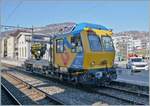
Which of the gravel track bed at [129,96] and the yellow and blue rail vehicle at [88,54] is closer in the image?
the gravel track bed at [129,96]

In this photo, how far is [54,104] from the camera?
1258 centimetres

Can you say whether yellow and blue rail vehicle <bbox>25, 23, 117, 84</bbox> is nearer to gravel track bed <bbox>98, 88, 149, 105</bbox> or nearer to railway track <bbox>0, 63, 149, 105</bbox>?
railway track <bbox>0, 63, 149, 105</bbox>

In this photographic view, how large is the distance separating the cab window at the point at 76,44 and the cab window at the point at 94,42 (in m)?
0.54

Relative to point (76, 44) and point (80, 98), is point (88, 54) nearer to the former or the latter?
point (76, 44)

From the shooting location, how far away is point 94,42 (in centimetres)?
1647

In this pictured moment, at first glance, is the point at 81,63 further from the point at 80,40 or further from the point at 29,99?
the point at 29,99

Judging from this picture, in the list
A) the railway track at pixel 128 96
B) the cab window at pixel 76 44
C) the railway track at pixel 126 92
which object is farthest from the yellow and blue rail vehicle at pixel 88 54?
the railway track at pixel 128 96

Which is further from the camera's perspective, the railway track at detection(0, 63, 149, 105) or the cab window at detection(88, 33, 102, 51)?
the cab window at detection(88, 33, 102, 51)

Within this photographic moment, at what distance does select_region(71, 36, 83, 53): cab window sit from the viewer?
16172mm

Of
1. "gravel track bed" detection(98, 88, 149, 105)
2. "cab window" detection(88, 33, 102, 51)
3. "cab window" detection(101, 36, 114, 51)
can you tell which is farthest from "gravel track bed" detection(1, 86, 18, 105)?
"cab window" detection(101, 36, 114, 51)

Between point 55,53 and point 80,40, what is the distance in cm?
369

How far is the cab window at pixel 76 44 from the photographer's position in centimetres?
1617

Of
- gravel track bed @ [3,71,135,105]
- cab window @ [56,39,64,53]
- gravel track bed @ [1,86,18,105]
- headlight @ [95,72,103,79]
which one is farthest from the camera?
cab window @ [56,39,64,53]

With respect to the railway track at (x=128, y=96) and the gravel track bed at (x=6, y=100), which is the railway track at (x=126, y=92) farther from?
the gravel track bed at (x=6, y=100)
